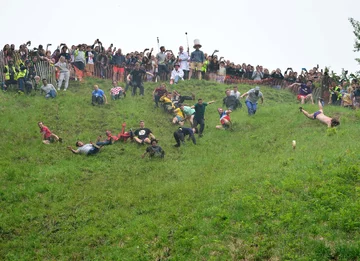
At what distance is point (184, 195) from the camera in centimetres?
1529

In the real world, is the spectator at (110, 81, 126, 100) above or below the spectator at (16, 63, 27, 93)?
below

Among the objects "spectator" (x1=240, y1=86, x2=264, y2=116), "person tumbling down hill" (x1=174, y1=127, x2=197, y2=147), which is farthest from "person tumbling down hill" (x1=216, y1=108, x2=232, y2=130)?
"person tumbling down hill" (x1=174, y1=127, x2=197, y2=147)

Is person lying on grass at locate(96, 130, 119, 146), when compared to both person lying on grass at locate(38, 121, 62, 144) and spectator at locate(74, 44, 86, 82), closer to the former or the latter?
person lying on grass at locate(38, 121, 62, 144)

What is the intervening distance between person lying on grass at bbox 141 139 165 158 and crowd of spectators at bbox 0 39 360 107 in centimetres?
946

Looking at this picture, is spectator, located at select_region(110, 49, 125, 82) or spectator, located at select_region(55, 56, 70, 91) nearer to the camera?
spectator, located at select_region(55, 56, 70, 91)

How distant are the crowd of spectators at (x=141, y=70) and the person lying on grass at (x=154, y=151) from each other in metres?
9.46

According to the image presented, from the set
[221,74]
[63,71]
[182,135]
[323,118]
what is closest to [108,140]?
[182,135]

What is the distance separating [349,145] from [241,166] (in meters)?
3.92

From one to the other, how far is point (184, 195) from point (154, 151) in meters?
4.49

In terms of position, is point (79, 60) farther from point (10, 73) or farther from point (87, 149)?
point (87, 149)

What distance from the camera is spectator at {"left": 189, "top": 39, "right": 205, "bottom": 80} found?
3256cm

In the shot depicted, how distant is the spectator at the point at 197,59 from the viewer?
3256 cm

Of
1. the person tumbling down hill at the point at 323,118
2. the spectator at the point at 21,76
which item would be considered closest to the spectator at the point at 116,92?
→ the spectator at the point at 21,76

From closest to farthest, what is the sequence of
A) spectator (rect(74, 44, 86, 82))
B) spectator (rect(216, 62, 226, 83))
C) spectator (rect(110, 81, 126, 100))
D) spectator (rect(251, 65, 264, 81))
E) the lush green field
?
the lush green field
spectator (rect(110, 81, 126, 100))
spectator (rect(74, 44, 86, 82))
spectator (rect(216, 62, 226, 83))
spectator (rect(251, 65, 264, 81))
